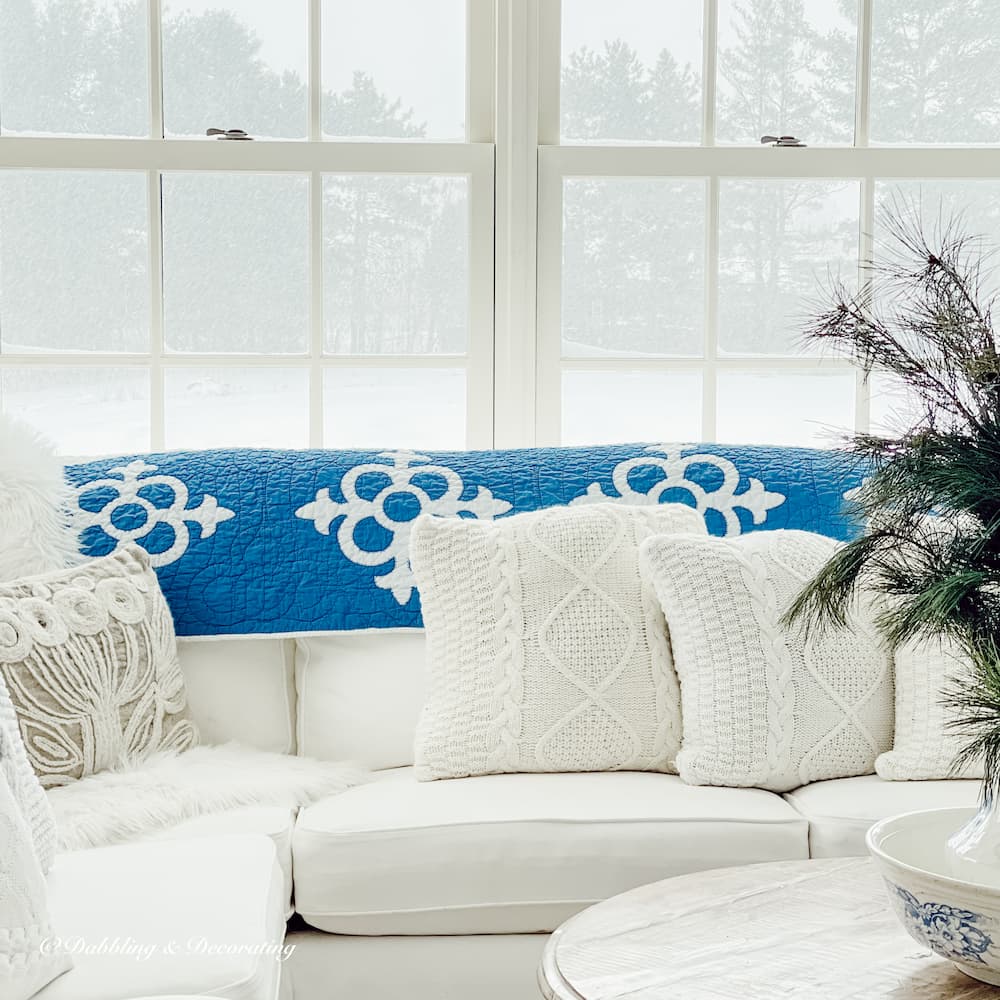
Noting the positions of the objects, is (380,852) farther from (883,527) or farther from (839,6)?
(839,6)

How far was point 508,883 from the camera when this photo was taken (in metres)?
1.63

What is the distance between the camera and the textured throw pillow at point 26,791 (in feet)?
4.24

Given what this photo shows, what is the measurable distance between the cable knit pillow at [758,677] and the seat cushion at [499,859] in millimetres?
164

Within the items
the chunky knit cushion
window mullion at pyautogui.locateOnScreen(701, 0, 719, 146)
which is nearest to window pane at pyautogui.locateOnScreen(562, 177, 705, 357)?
window mullion at pyautogui.locateOnScreen(701, 0, 719, 146)

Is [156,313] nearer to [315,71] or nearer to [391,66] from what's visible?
[315,71]

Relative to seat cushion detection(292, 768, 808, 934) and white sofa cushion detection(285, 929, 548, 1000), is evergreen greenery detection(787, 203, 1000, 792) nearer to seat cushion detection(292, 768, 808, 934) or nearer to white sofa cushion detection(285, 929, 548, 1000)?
seat cushion detection(292, 768, 808, 934)

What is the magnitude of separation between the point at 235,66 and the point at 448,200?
542mm

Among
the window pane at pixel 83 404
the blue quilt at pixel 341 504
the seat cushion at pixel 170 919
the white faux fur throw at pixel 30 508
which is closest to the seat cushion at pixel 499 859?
the seat cushion at pixel 170 919

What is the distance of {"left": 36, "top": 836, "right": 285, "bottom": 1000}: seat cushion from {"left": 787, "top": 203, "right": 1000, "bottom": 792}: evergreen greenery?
26.6 inches

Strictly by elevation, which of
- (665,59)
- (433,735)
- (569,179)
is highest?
(665,59)

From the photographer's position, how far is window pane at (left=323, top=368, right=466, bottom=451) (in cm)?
269

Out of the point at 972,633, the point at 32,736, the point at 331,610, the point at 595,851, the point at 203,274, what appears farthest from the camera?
the point at 203,274

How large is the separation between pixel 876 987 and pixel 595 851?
2.05 feet

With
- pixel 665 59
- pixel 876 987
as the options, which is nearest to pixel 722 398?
pixel 665 59
